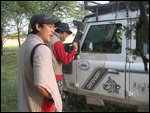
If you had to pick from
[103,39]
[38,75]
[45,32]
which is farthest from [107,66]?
[38,75]

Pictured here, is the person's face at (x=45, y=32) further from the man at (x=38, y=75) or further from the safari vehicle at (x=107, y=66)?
the safari vehicle at (x=107, y=66)

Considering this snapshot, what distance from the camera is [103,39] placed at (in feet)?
20.4

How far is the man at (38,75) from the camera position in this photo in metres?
2.74

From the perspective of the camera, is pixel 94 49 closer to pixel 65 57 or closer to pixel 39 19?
pixel 65 57

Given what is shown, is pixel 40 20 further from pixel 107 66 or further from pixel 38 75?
pixel 107 66

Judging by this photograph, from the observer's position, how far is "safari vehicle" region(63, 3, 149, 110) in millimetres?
5531

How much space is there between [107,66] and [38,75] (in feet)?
10.9

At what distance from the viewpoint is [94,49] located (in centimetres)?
630

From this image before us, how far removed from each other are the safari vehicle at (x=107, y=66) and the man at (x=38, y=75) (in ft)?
8.38

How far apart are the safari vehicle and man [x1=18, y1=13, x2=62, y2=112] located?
2.55 meters

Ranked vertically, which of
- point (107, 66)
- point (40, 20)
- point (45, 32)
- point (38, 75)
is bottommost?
point (107, 66)

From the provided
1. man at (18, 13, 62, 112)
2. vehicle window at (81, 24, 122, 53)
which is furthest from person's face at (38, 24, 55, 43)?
vehicle window at (81, 24, 122, 53)

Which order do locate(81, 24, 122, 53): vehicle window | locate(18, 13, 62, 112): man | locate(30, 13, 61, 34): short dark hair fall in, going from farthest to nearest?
locate(81, 24, 122, 53): vehicle window, locate(30, 13, 61, 34): short dark hair, locate(18, 13, 62, 112): man

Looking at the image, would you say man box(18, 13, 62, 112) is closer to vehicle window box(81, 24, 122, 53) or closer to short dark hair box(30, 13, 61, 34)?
short dark hair box(30, 13, 61, 34)
